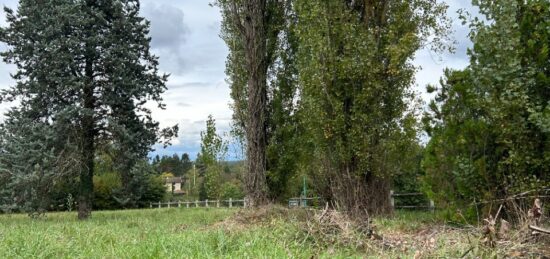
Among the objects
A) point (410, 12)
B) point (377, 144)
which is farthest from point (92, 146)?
point (410, 12)

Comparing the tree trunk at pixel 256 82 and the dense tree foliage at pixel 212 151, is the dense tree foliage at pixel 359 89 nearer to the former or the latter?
the tree trunk at pixel 256 82

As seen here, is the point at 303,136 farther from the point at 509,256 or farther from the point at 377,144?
the point at 509,256

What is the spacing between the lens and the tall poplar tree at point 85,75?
12758mm

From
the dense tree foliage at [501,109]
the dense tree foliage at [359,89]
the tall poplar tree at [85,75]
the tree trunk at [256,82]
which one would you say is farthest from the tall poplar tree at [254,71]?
the dense tree foliage at [501,109]

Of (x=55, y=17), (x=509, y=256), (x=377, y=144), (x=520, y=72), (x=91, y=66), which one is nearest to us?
(x=509, y=256)

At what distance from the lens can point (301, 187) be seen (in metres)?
14.0

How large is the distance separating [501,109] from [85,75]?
428 inches

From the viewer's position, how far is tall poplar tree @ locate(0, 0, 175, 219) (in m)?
12.8

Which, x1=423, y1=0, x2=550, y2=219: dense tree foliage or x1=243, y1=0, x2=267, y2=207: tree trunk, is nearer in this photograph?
x1=423, y1=0, x2=550, y2=219: dense tree foliage

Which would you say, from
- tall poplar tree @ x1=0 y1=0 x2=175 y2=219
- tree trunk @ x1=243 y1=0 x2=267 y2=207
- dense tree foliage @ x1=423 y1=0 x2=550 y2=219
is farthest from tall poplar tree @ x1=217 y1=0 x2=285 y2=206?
dense tree foliage @ x1=423 y1=0 x2=550 y2=219

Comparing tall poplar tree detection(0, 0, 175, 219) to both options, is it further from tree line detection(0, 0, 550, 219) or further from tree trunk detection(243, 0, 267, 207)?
tree trunk detection(243, 0, 267, 207)

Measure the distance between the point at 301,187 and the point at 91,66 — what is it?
7.00 metres

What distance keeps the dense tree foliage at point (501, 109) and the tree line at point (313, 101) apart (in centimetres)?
2

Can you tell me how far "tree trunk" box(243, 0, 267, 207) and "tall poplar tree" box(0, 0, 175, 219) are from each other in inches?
145
